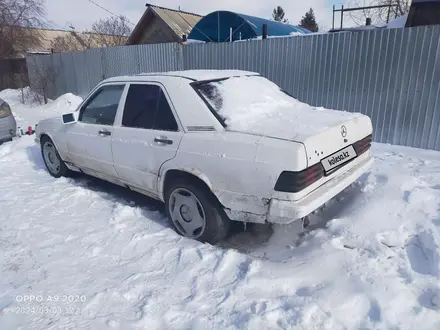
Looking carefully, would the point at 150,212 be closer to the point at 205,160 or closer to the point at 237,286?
the point at 205,160

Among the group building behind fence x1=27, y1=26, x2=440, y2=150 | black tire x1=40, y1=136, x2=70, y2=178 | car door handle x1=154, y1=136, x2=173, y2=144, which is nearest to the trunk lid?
car door handle x1=154, y1=136, x2=173, y2=144

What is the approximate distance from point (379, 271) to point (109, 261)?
2334 mm

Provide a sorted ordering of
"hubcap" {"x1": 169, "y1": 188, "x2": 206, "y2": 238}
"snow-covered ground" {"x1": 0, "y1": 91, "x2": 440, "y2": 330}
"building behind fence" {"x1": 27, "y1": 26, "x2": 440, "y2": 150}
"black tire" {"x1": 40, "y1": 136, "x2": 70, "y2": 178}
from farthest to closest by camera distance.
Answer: "building behind fence" {"x1": 27, "y1": 26, "x2": 440, "y2": 150}
"black tire" {"x1": 40, "y1": 136, "x2": 70, "y2": 178}
"hubcap" {"x1": 169, "y1": 188, "x2": 206, "y2": 238}
"snow-covered ground" {"x1": 0, "y1": 91, "x2": 440, "y2": 330}

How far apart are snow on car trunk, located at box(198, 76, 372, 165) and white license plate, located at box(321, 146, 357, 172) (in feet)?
0.16

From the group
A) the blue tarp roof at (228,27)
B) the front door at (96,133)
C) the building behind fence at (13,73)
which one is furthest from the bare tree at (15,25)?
the front door at (96,133)

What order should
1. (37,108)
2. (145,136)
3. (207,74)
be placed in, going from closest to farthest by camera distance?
(145,136), (207,74), (37,108)

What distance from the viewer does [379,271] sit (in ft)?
8.36

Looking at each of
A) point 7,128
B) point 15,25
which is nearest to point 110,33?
point 15,25

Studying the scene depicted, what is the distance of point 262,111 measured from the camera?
10.9ft

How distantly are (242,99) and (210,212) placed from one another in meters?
1.20

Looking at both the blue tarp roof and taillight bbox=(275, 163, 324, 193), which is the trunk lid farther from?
the blue tarp roof

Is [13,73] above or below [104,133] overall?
above

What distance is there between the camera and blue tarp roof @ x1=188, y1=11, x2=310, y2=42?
12.2 metres

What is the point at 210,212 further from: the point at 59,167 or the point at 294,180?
the point at 59,167
